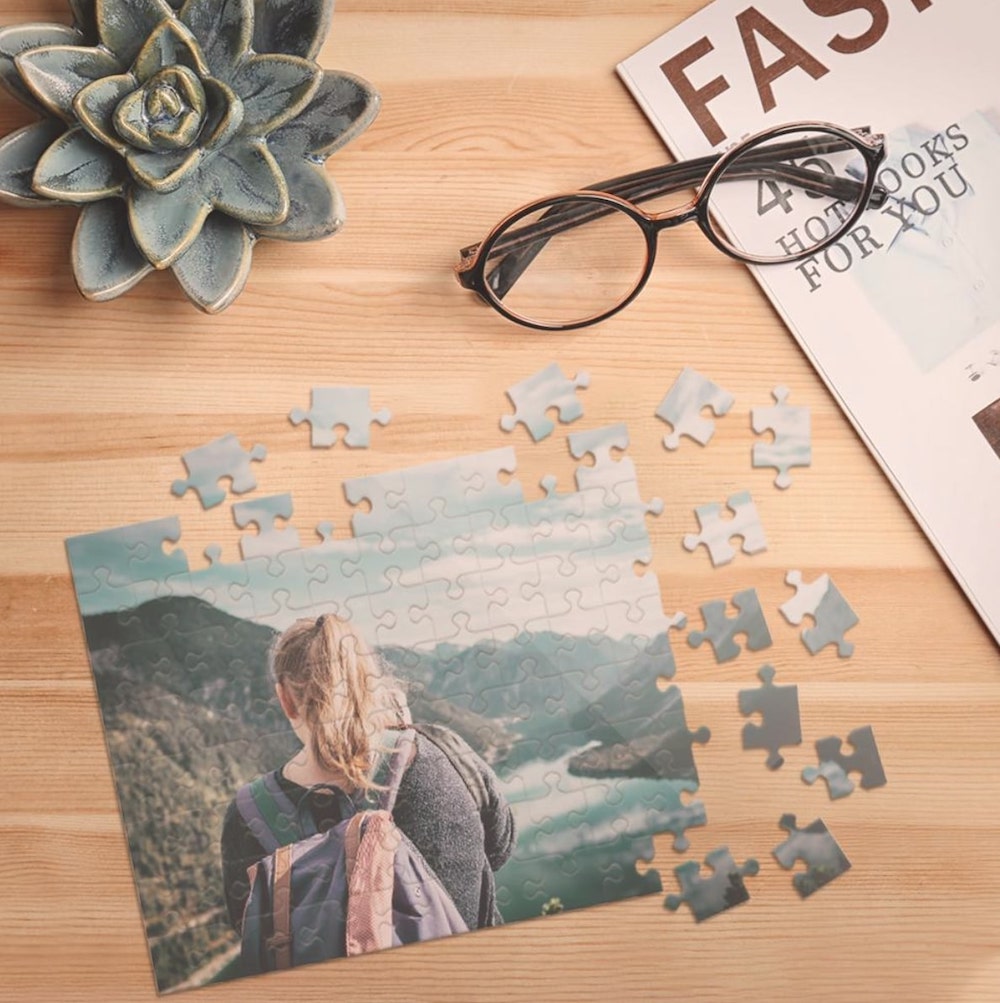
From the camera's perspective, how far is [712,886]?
0.81 m

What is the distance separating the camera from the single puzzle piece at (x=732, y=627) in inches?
32.2

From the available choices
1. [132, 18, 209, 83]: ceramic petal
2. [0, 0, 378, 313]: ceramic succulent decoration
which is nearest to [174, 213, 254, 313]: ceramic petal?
[0, 0, 378, 313]: ceramic succulent decoration

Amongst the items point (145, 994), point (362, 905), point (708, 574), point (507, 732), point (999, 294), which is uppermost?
point (999, 294)

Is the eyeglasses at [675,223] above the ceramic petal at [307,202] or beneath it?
above

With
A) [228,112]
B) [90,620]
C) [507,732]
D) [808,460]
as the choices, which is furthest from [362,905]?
[228,112]

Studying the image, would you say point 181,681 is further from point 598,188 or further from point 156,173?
point 598,188

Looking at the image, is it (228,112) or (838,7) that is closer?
(228,112)

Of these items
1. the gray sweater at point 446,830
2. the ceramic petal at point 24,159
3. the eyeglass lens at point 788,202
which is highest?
the eyeglass lens at point 788,202

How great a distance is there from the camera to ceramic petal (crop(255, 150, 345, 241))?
77 cm

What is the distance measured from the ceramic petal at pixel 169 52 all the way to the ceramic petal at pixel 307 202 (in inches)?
3.4

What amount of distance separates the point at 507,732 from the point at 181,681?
0.26 meters

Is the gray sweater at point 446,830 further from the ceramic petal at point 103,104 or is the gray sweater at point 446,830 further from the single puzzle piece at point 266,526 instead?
the ceramic petal at point 103,104

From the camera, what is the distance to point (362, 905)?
785 millimetres

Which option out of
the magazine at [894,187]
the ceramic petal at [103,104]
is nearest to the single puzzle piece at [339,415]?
the ceramic petal at [103,104]
